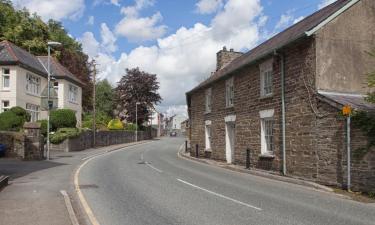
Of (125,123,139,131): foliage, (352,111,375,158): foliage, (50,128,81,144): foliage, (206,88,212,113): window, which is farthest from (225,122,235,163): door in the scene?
(125,123,139,131): foliage

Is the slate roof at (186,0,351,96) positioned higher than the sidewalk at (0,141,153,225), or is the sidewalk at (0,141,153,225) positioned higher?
Result: the slate roof at (186,0,351,96)

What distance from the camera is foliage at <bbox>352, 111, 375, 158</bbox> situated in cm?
1427

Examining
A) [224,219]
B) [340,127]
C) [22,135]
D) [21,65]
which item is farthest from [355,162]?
[21,65]

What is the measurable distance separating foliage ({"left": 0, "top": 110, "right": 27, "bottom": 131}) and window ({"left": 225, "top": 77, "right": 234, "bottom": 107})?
18476 mm

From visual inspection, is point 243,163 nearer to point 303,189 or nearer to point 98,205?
point 303,189

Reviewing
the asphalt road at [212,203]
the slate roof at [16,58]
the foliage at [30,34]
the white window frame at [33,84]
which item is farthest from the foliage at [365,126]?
the foliage at [30,34]

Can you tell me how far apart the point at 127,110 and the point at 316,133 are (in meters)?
62.8

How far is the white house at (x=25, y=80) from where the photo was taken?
41.4 metres

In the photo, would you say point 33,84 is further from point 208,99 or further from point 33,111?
point 208,99

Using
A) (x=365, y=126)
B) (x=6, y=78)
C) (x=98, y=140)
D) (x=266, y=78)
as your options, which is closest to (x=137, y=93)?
(x=98, y=140)

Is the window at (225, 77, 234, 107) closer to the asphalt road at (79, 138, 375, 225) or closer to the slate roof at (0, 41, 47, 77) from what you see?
the asphalt road at (79, 138, 375, 225)

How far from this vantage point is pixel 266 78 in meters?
22.0

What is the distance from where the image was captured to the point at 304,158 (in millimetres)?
17812

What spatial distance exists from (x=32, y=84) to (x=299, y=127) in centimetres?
3380
